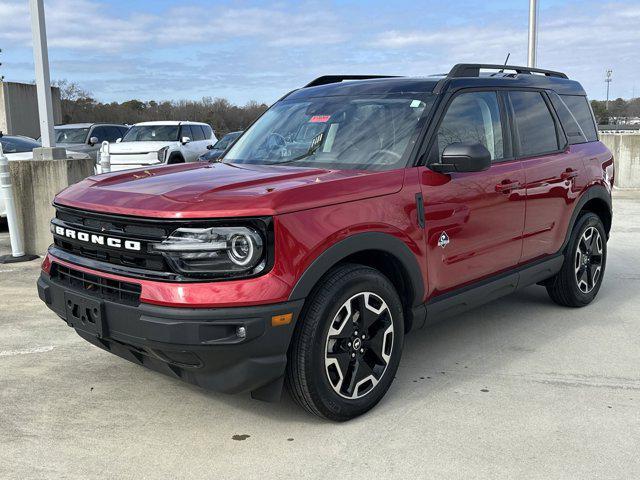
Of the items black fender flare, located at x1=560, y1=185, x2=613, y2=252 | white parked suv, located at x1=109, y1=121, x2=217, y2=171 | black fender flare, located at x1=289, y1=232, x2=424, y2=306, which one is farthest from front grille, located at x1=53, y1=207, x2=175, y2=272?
white parked suv, located at x1=109, y1=121, x2=217, y2=171

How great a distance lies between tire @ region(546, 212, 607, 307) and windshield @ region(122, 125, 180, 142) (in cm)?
1265

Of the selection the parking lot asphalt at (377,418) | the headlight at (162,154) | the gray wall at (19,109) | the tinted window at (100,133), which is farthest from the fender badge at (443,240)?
the gray wall at (19,109)

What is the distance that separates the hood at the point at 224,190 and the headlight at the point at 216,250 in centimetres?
9

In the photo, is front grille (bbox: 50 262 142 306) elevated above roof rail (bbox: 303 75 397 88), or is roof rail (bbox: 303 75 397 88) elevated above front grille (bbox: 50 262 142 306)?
roof rail (bbox: 303 75 397 88)

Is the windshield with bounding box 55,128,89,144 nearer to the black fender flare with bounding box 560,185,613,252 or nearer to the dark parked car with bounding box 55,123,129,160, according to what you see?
the dark parked car with bounding box 55,123,129,160

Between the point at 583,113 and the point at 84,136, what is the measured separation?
15050mm

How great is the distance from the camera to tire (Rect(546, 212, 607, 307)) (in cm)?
538

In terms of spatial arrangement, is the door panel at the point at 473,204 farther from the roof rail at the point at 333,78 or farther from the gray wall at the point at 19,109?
the gray wall at the point at 19,109

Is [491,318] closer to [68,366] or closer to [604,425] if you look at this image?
[604,425]

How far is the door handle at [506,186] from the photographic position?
14.2 ft

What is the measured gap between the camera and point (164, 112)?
52250 mm

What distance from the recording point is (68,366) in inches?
171

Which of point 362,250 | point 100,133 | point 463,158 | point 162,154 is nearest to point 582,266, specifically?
point 463,158

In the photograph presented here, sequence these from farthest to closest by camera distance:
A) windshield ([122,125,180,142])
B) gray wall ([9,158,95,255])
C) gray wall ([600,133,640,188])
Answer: windshield ([122,125,180,142]), gray wall ([600,133,640,188]), gray wall ([9,158,95,255])
